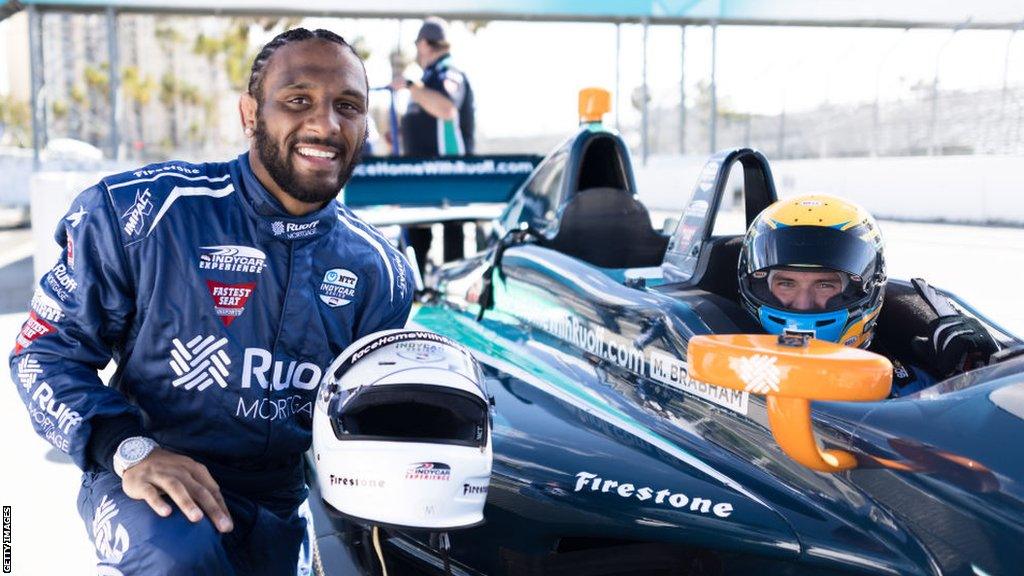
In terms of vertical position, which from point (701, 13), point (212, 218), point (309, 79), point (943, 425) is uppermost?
point (701, 13)

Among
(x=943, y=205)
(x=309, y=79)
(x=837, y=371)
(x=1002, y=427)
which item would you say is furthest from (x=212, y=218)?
(x=943, y=205)

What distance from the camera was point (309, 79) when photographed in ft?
6.68

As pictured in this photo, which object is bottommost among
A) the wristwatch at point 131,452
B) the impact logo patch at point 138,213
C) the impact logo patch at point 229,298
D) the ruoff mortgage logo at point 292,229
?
the wristwatch at point 131,452

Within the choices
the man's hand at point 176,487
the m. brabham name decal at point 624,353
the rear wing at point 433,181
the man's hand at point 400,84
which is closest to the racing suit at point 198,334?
the man's hand at point 176,487

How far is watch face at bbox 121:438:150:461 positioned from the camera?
1766 millimetres

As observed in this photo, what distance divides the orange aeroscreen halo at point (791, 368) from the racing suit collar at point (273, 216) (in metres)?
1.10

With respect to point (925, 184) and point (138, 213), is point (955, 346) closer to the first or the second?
point (138, 213)

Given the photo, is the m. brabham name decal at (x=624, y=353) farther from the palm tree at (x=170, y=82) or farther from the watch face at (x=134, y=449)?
the palm tree at (x=170, y=82)

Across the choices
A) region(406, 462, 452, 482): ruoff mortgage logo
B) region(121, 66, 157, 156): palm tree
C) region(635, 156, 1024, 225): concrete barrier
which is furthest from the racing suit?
region(121, 66, 157, 156): palm tree

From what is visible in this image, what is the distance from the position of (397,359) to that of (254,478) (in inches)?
25.5

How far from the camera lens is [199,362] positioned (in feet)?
6.65

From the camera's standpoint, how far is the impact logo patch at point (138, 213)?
2.01 m

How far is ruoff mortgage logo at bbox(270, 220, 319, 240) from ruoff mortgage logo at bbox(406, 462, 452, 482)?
76 cm

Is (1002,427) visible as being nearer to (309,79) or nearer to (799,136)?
(309,79)
